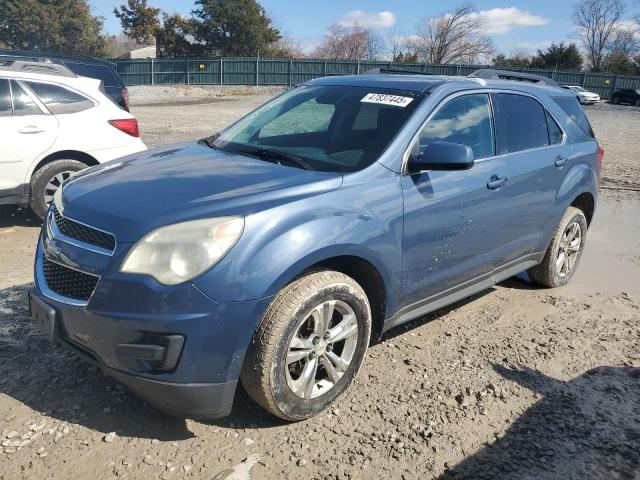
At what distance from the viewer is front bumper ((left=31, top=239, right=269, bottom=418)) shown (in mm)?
2521

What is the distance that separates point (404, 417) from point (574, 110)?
3464 mm

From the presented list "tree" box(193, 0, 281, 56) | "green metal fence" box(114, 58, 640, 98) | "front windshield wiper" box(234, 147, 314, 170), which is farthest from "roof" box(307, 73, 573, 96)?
"tree" box(193, 0, 281, 56)

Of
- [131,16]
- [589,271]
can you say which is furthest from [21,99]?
[131,16]

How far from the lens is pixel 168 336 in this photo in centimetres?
253

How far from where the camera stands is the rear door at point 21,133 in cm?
589

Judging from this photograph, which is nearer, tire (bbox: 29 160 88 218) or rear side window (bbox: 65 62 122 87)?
tire (bbox: 29 160 88 218)

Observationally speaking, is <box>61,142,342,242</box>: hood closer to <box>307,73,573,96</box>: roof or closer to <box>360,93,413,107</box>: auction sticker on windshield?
<box>360,93,413,107</box>: auction sticker on windshield

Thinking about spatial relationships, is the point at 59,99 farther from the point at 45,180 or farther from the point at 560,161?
the point at 560,161

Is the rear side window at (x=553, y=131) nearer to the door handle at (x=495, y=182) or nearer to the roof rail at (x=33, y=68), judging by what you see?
the door handle at (x=495, y=182)

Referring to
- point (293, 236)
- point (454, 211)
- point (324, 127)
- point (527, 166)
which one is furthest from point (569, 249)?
Answer: point (293, 236)

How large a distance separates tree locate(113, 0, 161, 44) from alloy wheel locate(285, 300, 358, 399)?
53529 mm

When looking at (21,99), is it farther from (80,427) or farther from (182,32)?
(182,32)

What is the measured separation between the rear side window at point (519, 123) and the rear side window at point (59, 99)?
4.46 meters

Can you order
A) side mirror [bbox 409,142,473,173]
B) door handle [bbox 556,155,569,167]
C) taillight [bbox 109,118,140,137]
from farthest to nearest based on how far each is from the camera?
1. taillight [bbox 109,118,140,137]
2. door handle [bbox 556,155,569,167]
3. side mirror [bbox 409,142,473,173]
